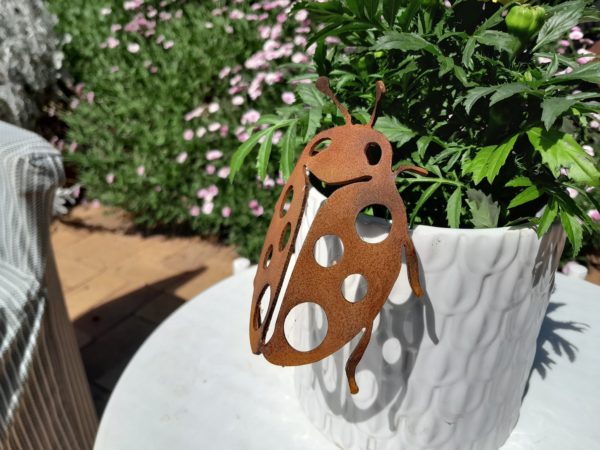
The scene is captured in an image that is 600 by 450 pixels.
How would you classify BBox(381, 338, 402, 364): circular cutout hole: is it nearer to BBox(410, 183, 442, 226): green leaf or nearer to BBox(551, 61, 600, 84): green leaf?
BBox(410, 183, 442, 226): green leaf

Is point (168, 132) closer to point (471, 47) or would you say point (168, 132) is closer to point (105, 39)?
point (105, 39)

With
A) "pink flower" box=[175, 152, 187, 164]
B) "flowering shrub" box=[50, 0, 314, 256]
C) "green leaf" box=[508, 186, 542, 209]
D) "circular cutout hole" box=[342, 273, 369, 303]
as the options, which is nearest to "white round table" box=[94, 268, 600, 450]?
"circular cutout hole" box=[342, 273, 369, 303]

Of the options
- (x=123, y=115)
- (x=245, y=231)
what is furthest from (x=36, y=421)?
(x=123, y=115)

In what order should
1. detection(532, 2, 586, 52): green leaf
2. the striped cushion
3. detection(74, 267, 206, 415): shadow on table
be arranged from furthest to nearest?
detection(74, 267, 206, 415): shadow on table < the striped cushion < detection(532, 2, 586, 52): green leaf

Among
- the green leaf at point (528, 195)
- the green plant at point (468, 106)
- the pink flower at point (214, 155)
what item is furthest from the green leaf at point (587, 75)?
the pink flower at point (214, 155)

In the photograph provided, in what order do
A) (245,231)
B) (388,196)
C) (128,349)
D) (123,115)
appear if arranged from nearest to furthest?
(388,196) → (128,349) → (245,231) → (123,115)
